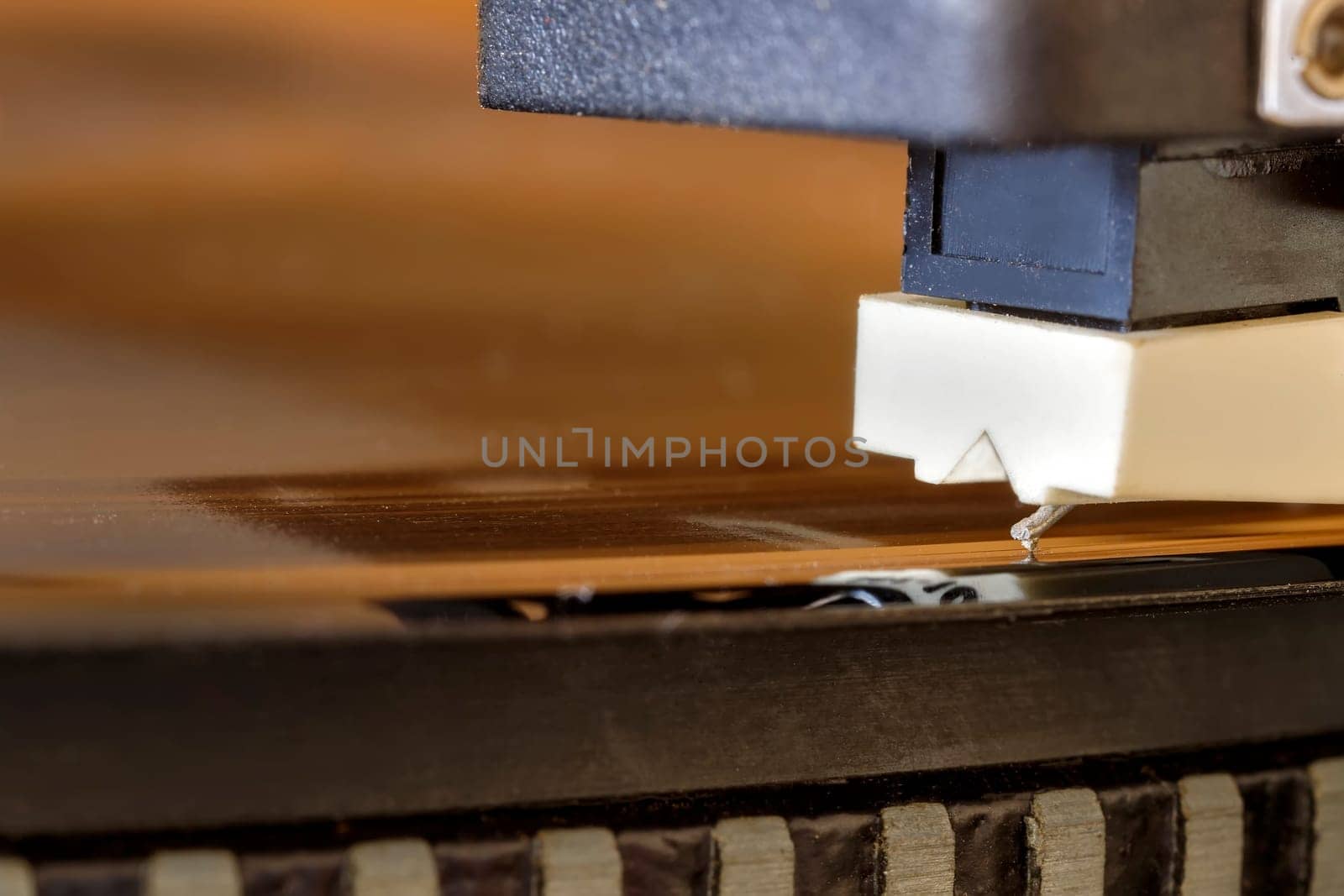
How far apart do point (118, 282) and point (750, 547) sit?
79 centimetres

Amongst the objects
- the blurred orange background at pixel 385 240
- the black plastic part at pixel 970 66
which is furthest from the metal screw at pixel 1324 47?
the blurred orange background at pixel 385 240

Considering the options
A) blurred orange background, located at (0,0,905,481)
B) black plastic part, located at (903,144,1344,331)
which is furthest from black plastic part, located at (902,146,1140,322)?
blurred orange background, located at (0,0,905,481)

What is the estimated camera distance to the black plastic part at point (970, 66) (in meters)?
0.32

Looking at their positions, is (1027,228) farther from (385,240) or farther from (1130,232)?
(385,240)

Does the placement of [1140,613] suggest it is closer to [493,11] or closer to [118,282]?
[493,11]

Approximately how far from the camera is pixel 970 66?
33 cm

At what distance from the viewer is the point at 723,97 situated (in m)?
0.38

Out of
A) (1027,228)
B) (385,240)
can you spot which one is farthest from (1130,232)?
(385,240)

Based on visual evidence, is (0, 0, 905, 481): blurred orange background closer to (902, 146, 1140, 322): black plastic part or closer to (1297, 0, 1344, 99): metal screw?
(902, 146, 1140, 322): black plastic part

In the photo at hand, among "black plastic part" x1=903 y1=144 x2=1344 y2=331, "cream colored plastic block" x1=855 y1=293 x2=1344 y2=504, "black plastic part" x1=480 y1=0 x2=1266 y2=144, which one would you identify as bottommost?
"cream colored plastic block" x1=855 y1=293 x2=1344 y2=504

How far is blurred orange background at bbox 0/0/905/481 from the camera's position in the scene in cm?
72

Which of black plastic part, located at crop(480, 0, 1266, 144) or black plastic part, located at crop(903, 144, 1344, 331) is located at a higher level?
black plastic part, located at crop(480, 0, 1266, 144)

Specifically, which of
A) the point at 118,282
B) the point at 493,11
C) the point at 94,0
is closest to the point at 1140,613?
the point at 493,11

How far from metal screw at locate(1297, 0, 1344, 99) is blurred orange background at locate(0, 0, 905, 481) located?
31cm
